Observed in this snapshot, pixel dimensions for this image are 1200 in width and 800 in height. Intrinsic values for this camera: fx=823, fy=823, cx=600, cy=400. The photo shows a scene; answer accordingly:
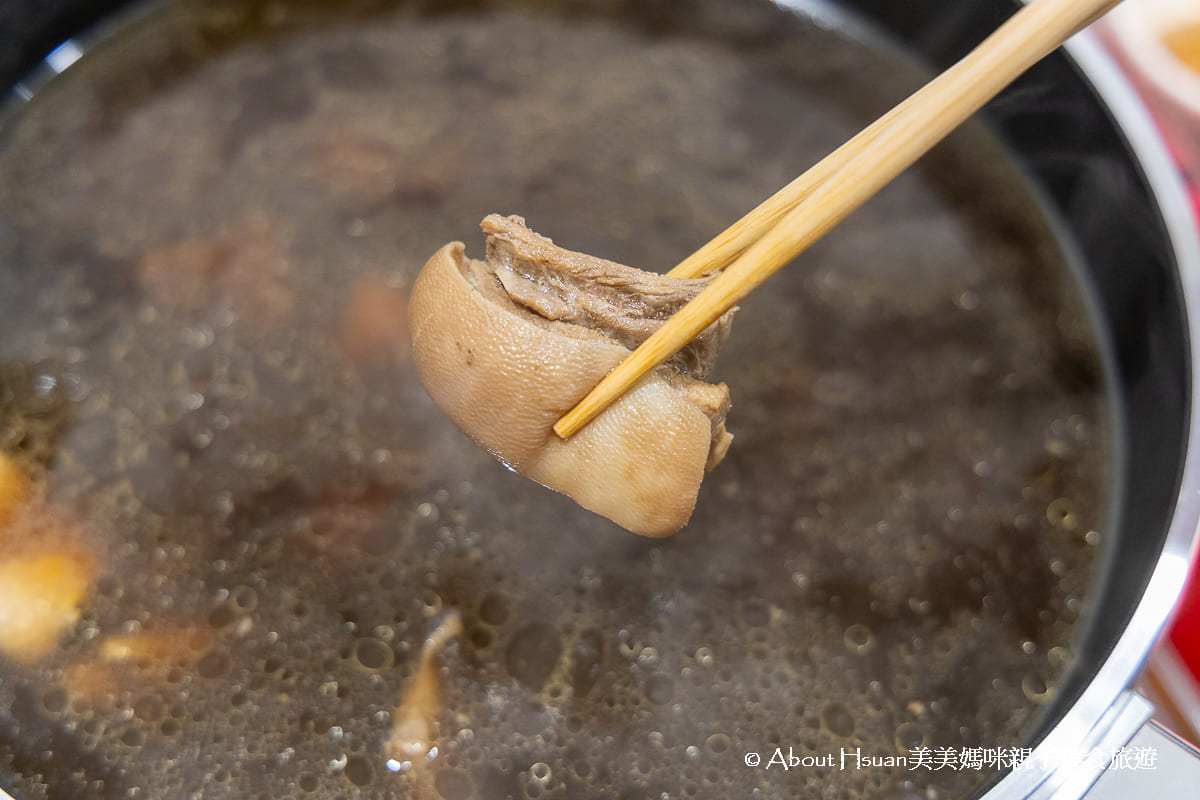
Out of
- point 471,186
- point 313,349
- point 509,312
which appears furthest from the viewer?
point 471,186

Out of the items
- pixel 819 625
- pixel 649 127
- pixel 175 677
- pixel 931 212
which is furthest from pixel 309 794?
pixel 931 212

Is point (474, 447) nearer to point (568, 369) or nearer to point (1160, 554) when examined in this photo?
point (568, 369)

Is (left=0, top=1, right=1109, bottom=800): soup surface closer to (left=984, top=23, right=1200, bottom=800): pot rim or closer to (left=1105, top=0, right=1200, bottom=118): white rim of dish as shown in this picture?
(left=984, top=23, right=1200, bottom=800): pot rim

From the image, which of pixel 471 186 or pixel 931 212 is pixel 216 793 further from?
pixel 931 212

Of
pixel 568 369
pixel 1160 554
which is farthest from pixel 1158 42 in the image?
pixel 568 369

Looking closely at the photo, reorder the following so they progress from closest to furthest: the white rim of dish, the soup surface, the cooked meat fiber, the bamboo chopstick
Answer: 1. the bamboo chopstick
2. the cooked meat fiber
3. the soup surface
4. the white rim of dish

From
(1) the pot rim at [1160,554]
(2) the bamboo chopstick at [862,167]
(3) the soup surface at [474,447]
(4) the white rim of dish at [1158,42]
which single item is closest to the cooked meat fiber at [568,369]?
(2) the bamboo chopstick at [862,167]

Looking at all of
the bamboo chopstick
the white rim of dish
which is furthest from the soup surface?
the bamboo chopstick

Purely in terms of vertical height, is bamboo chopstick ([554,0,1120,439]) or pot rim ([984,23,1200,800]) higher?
bamboo chopstick ([554,0,1120,439])
